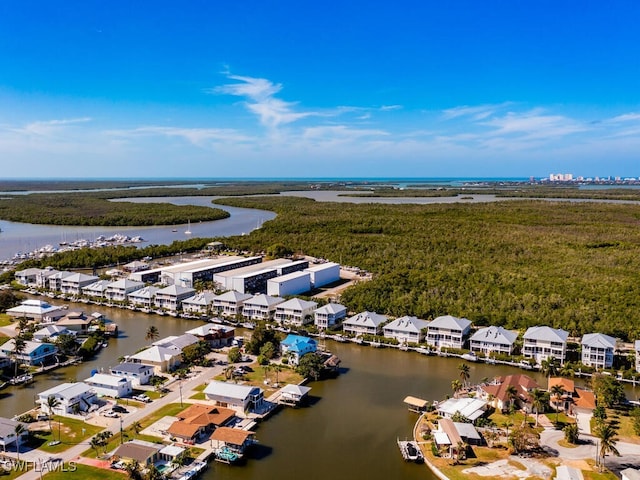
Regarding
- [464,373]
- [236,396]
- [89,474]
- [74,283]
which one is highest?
[74,283]

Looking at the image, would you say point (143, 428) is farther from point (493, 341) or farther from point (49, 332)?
point (493, 341)

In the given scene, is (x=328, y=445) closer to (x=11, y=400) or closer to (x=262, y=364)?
(x=262, y=364)

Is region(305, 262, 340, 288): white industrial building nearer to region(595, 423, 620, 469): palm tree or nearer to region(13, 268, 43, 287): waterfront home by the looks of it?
region(13, 268, 43, 287): waterfront home

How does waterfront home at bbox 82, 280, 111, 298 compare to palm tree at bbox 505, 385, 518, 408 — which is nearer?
palm tree at bbox 505, 385, 518, 408

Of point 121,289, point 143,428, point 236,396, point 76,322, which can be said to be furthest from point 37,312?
point 236,396

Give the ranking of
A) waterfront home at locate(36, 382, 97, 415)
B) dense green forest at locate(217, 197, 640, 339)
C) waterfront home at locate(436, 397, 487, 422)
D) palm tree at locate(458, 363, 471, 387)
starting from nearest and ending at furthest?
waterfront home at locate(436, 397, 487, 422) → waterfront home at locate(36, 382, 97, 415) → palm tree at locate(458, 363, 471, 387) → dense green forest at locate(217, 197, 640, 339)

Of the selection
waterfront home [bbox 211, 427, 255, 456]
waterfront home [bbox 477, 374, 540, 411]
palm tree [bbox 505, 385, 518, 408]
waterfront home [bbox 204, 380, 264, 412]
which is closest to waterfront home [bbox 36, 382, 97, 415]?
waterfront home [bbox 204, 380, 264, 412]
